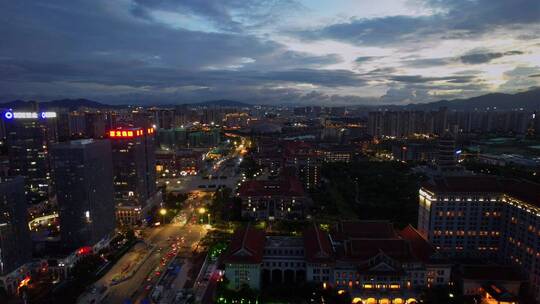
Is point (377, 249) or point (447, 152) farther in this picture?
point (447, 152)

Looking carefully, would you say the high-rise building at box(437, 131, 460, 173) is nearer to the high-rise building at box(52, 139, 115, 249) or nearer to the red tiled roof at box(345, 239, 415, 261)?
the red tiled roof at box(345, 239, 415, 261)

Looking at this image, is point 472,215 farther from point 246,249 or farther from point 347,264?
point 246,249

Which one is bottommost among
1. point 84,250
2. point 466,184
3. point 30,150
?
point 84,250

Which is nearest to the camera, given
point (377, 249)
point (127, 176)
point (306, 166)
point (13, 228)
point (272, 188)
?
point (377, 249)

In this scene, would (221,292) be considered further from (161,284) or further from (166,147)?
(166,147)

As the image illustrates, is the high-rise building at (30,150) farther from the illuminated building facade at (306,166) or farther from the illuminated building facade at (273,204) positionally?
the illuminated building facade at (306,166)

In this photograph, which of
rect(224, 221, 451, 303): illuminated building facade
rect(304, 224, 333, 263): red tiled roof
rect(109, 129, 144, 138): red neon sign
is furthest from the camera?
rect(109, 129, 144, 138): red neon sign

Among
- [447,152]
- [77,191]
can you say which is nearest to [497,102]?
[447,152]

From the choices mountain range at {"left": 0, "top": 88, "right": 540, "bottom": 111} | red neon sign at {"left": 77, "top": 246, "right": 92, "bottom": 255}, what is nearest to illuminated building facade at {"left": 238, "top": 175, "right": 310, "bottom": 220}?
red neon sign at {"left": 77, "top": 246, "right": 92, "bottom": 255}
